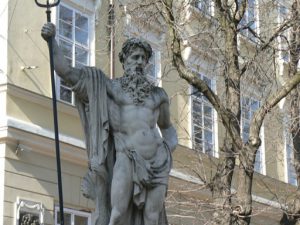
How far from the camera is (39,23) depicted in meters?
18.3

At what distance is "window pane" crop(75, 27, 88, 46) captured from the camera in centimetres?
1939

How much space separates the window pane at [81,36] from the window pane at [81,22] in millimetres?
98

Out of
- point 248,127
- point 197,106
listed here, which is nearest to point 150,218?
point 248,127

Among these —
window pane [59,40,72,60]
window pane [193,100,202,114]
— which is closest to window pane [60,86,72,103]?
window pane [59,40,72,60]

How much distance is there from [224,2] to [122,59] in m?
7.96

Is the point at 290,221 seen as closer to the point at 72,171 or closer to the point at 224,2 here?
the point at 224,2

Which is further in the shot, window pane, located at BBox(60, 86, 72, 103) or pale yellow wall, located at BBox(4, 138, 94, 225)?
window pane, located at BBox(60, 86, 72, 103)

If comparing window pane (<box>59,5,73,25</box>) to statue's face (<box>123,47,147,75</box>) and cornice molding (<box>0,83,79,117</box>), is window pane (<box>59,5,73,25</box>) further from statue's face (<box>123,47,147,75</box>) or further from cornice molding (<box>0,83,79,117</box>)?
statue's face (<box>123,47,147,75</box>)

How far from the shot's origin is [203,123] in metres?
22.0

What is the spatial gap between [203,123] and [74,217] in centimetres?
527

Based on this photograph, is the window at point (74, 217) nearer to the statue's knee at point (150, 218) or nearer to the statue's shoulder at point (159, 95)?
the statue's shoulder at point (159, 95)

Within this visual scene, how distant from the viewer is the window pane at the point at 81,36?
1939cm

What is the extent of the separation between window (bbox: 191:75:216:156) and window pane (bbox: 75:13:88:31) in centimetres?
320

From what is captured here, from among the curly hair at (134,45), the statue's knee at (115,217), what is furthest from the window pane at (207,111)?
the statue's knee at (115,217)
